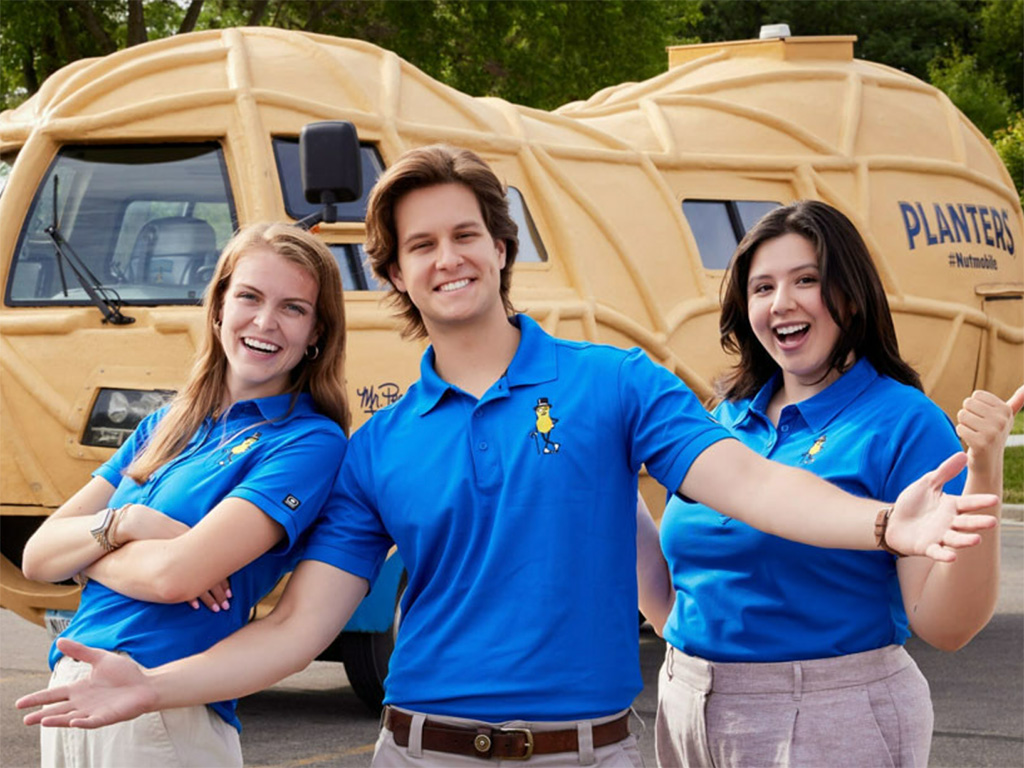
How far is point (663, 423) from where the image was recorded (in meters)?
3.03

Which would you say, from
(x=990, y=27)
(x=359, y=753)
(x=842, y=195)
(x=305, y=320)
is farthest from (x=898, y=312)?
(x=990, y=27)

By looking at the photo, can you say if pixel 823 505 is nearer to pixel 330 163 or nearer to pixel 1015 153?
pixel 330 163

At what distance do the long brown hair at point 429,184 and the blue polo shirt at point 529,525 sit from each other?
0.27m

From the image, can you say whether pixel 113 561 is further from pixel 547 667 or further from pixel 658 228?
pixel 658 228

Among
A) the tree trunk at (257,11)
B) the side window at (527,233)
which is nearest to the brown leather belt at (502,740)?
the side window at (527,233)

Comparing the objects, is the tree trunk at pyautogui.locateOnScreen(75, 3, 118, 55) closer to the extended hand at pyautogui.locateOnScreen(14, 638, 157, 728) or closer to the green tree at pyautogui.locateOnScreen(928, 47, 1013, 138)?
the extended hand at pyautogui.locateOnScreen(14, 638, 157, 728)

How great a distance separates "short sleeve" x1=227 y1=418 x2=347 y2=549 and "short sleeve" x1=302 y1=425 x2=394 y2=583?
40mm

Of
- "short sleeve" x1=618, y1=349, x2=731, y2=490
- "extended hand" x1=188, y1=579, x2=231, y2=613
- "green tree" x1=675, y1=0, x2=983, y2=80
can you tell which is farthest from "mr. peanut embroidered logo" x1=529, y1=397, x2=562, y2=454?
"green tree" x1=675, y1=0, x2=983, y2=80

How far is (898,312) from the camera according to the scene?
33.9 feet

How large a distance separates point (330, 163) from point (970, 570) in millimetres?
3958

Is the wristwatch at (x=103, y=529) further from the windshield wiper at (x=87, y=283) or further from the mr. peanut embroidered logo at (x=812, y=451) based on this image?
the windshield wiper at (x=87, y=283)

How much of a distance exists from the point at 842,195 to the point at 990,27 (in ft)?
138

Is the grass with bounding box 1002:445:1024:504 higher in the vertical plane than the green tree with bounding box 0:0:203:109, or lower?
lower

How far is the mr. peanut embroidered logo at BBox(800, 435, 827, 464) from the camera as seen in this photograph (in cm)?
351
